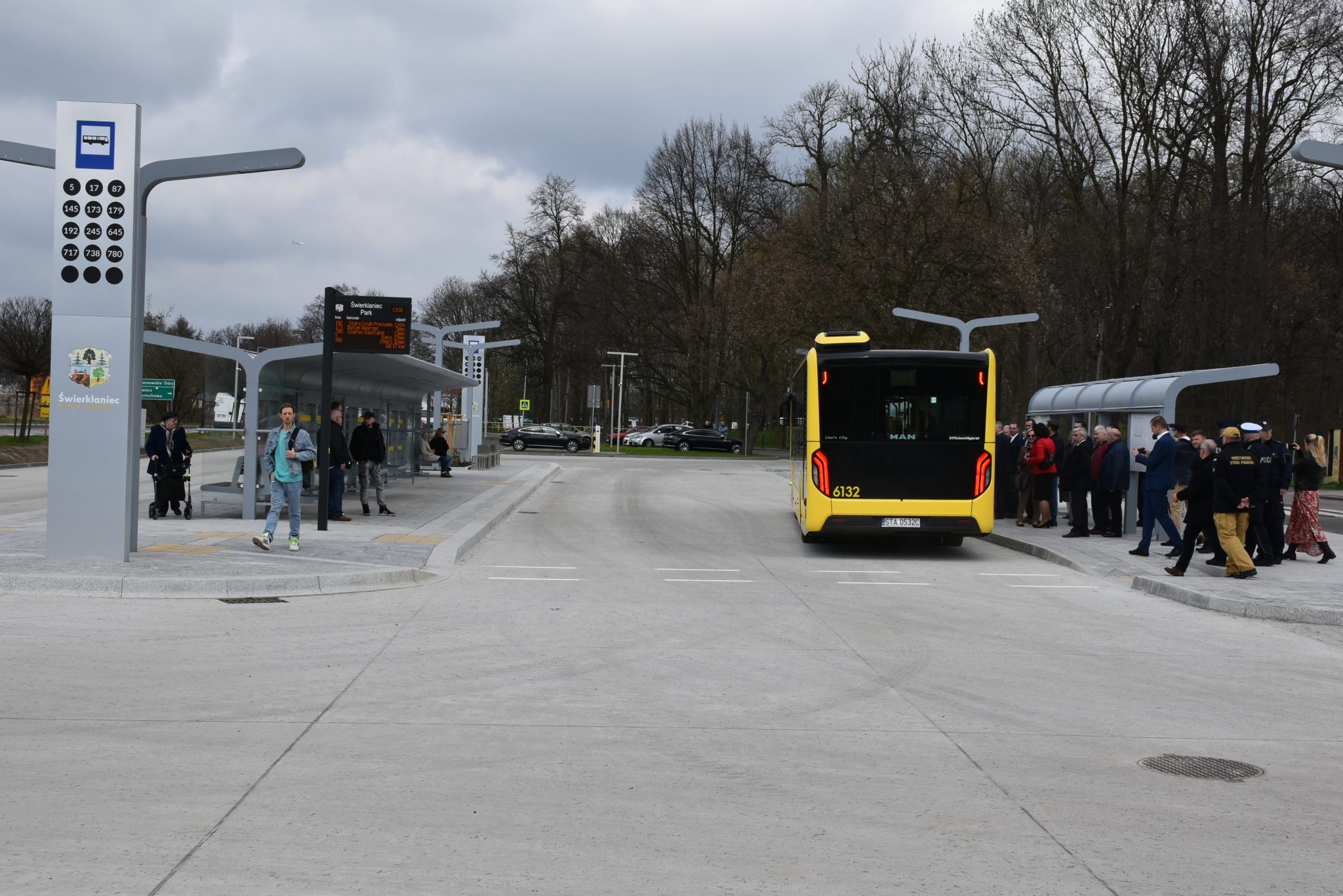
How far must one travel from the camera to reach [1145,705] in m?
7.85

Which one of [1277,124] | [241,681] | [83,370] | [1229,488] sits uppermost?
[1277,124]

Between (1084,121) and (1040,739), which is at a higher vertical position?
(1084,121)

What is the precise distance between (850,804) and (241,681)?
4.33m

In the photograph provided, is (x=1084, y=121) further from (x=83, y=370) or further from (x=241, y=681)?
(x=241, y=681)

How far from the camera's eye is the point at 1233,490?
13.7 m

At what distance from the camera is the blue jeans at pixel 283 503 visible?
14.8m

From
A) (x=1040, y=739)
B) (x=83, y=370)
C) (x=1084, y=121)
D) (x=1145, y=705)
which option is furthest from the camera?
(x=1084, y=121)

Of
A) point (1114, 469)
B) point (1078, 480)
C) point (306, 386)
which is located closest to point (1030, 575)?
point (1078, 480)

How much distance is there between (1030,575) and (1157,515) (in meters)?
2.64

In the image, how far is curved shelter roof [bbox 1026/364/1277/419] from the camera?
18.9 m

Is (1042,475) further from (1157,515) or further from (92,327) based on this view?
(92,327)

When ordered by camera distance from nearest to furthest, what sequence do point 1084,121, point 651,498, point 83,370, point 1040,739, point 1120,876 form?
point 1120,876 < point 1040,739 < point 83,370 < point 651,498 < point 1084,121

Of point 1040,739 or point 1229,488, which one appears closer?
point 1040,739

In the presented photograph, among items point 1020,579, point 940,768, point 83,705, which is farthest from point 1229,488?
point 83,705
